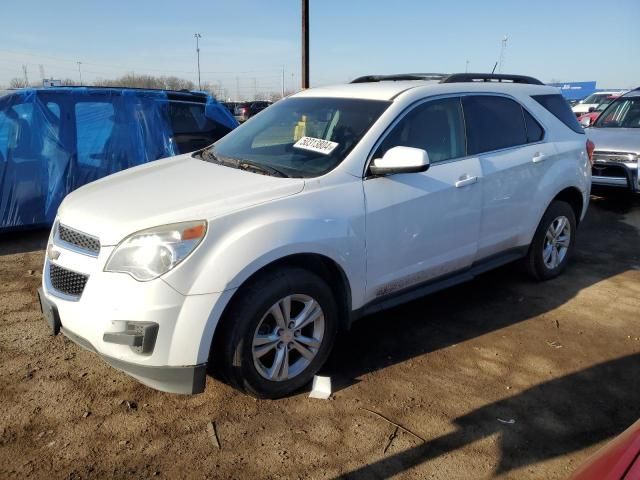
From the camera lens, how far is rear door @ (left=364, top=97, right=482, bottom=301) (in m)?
3.22

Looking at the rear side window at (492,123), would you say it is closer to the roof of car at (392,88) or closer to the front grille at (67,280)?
the roof of car at (392,88)

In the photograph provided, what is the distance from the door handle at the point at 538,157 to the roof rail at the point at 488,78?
749 millimetres

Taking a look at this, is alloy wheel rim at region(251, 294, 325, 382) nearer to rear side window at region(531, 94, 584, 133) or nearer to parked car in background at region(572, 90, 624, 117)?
rear side window at region(531, 94, 584, 133)

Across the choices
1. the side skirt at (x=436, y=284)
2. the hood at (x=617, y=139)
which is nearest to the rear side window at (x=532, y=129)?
the side skirt at (x=436, y=284)

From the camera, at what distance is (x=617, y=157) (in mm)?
7852

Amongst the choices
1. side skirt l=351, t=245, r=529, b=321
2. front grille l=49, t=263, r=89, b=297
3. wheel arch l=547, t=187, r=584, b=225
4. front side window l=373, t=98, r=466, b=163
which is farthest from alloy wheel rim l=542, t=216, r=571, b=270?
front grille l=49, t=263, r=89, b=297

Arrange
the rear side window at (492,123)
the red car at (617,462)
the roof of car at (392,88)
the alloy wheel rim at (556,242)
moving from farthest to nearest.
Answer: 1. the alloy wheel rim at (556,242)
2. the rear side window at (492,123)
3. the roof of car at (392,88)
4. the red car at (617,462)

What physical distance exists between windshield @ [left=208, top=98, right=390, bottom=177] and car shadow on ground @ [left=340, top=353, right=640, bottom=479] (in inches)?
64.6

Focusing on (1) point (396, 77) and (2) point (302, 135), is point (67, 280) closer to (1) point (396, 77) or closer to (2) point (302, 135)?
(2) point (302, 135)

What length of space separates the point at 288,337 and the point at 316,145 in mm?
1253

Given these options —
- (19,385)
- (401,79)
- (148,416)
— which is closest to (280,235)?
(148,416)

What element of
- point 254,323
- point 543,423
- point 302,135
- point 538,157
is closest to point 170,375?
point 254,323

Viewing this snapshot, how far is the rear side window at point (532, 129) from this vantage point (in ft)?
14.4

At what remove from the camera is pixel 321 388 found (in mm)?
3117
